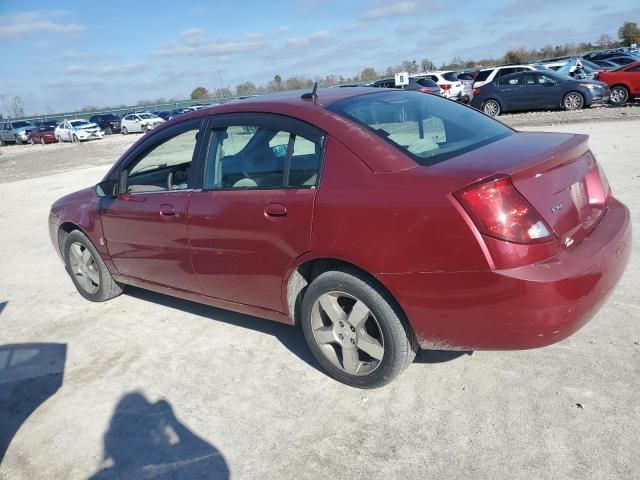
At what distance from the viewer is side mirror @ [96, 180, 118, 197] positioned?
14.7ft

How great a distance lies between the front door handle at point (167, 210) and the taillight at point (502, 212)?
2.14 metres

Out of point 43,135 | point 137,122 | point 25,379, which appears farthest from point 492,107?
point 43,135

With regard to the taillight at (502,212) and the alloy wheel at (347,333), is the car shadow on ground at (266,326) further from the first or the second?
the taillight at (502,212)

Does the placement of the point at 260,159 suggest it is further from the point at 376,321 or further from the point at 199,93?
the point at 199,93

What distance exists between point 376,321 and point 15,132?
48967 mm

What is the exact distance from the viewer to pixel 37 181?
51.5 ft

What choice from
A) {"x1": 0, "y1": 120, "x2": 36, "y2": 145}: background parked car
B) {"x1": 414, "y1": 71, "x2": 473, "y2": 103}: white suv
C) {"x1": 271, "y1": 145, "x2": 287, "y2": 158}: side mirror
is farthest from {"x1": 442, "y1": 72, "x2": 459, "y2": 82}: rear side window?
{"x1": 0, "y1": 120, "x2": 36, "y2": 145}: background parked car

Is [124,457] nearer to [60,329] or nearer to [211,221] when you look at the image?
[211,221]

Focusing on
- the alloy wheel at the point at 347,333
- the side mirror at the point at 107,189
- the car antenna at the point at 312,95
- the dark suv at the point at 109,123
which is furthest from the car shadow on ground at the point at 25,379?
the dark suv at the point at 109,123

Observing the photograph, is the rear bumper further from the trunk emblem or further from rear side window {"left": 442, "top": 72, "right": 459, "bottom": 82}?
rear side window {"left": 442, "top": 72, "right": 459, "bottom": 82}

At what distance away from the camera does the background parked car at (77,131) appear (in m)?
37.3

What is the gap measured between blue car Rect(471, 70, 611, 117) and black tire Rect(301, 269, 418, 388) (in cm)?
1760

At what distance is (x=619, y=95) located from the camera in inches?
728

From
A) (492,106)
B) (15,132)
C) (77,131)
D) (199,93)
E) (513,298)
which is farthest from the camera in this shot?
(199,93)
